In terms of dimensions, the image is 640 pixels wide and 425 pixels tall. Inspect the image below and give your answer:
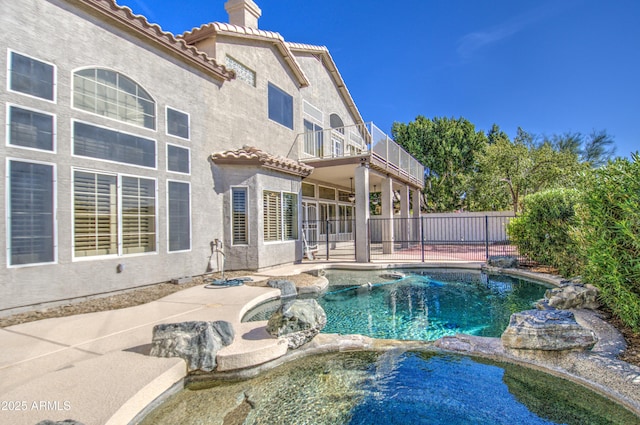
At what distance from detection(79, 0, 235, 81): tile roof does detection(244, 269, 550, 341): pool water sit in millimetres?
6940

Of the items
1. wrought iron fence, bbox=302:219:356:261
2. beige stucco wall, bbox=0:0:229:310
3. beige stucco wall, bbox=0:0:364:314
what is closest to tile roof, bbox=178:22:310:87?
beige stucco wall, bbox=0:0:364:314

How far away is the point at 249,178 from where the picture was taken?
9.73m

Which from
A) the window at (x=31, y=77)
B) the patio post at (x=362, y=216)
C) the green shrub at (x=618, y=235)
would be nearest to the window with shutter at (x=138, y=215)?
the window at (x=31, y=77)

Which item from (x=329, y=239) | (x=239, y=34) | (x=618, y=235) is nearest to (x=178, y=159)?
(x=239, y=34)

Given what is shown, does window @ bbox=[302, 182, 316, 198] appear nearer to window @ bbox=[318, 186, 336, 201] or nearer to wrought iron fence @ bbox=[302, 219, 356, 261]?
window @ bbox=[318, 186, 336, 201]

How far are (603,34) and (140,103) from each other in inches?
741

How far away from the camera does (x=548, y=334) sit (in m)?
3.87

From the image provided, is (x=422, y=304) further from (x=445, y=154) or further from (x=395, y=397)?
(x=445, y=154)

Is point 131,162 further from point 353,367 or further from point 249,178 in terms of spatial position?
point 353,367

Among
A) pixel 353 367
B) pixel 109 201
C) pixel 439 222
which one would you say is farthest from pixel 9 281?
pixel 439 222

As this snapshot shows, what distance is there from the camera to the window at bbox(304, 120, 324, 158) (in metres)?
14.4

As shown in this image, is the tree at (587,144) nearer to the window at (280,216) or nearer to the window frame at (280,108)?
the window frame at (280,108)

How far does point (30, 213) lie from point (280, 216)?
6533mm

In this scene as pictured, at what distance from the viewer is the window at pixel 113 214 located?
6.19 m
